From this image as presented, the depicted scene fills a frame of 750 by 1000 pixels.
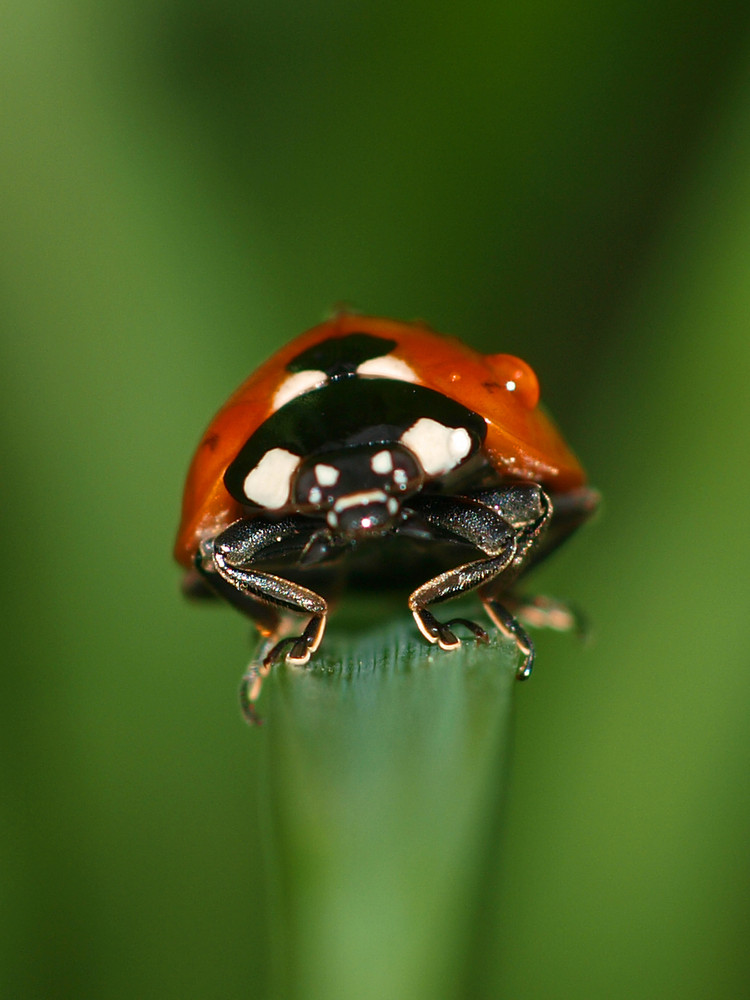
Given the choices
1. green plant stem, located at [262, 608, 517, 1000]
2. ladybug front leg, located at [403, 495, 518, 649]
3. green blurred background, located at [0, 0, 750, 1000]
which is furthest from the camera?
green blurred background, located at [0, 0, 750, 1000]

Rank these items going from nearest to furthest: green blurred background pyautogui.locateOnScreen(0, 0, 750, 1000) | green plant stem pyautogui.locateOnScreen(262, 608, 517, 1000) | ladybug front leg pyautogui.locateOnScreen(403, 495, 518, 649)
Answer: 1. green plant stem pyautogui.locateOnScreen(262, 608, 517, 1000)
2. ladybug front leg pyautogui.locateOnScreen(403, 495, 518, 649)
3. green blurred background pyautogui.locateOnScreen(0, 0, 750, 1000)

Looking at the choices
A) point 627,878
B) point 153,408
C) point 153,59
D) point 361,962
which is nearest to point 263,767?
point 361,962

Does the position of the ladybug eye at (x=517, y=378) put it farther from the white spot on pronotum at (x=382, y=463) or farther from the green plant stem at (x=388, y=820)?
the green plant stem at (x=388, y=820)

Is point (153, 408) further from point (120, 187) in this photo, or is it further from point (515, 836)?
point (515, 836)

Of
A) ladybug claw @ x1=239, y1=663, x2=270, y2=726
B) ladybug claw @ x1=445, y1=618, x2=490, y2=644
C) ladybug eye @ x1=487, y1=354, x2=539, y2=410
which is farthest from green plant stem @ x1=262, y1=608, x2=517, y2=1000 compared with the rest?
ladybug eye @ x1=487, y1=354, x2=539, y2=410

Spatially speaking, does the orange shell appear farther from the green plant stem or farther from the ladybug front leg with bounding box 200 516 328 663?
the green plant stem

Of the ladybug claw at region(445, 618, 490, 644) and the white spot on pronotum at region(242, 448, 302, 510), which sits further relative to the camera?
the white spot on pronotum at region(242, 448, 302, 510)

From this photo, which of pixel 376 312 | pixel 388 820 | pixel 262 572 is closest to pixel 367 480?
pixel 262 572

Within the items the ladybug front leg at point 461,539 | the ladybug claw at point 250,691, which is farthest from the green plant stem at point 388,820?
the ladybug claw at point 250,691
